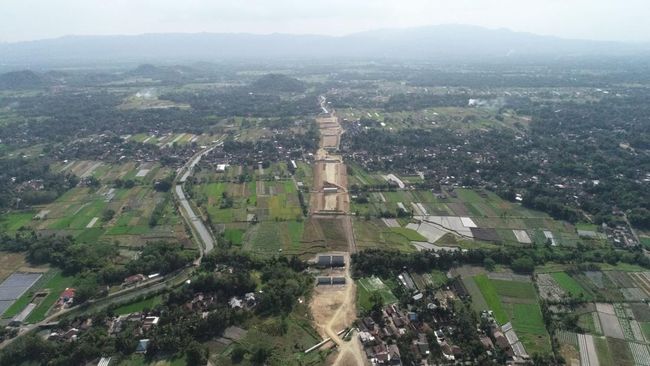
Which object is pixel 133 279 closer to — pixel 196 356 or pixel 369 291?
pixel 196 356

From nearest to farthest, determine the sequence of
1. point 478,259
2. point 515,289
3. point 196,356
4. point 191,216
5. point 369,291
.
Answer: point 196,356
point 369,291
point 515,289
point 478,259
point 191,216

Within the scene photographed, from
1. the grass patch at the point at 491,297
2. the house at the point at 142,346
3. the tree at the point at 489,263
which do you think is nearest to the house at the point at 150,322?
the house at the point at 142,346

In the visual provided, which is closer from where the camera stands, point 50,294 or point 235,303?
point 235,303

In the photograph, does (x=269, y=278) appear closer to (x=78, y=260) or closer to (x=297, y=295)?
(x=297, y=295)

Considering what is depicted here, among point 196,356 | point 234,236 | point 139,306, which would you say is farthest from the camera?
point 234,236

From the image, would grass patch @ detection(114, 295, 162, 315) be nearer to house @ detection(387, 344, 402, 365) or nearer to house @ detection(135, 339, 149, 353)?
house @ detection(135, 339, 149, 353)

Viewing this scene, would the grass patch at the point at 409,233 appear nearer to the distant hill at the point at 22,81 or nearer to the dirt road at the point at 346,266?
the dirt road at the point at 346,266

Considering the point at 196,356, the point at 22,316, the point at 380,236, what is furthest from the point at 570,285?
the point at 22,316

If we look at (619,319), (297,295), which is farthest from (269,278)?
(619,319)
